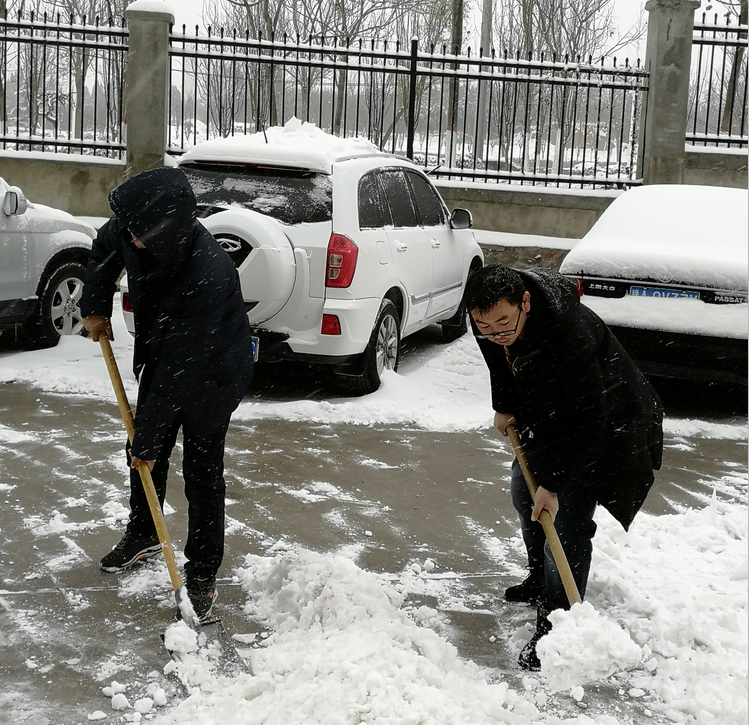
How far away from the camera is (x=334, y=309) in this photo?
22.6 ft

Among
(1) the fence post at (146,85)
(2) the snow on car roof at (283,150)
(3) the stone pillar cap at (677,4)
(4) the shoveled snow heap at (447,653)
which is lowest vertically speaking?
(4) the shoveled snow heap at (447,653)

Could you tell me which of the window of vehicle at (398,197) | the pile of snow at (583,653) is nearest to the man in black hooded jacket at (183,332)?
the pile of snow at (583,653)

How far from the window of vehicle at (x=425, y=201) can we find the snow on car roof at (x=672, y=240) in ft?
4.99

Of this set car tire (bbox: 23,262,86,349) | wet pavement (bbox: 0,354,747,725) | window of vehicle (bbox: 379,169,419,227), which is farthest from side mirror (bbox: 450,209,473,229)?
car tire (bbox: 23,262,86,349)

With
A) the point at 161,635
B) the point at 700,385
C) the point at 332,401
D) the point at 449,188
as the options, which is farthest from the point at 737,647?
the point at 449,188

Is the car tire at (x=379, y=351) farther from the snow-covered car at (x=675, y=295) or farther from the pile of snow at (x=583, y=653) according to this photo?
the pile of snow at (x=583, y=653)

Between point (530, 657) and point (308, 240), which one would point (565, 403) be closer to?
point (530, 657)

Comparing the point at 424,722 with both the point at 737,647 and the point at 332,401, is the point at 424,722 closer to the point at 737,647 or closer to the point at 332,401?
the point at 737,647

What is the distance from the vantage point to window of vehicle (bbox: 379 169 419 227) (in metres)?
7.80

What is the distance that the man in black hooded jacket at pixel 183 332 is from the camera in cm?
371

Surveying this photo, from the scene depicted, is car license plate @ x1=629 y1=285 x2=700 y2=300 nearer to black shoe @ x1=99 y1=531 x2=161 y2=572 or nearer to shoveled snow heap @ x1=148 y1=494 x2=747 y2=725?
shoveled snow heap @ x1=148 y1=494 x2=747 y2=725

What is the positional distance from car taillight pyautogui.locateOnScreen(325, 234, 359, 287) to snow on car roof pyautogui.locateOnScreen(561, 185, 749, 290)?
1.53 metres

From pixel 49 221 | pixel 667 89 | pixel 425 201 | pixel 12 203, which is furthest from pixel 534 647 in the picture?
pixel 667 89

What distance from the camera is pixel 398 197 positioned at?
800cm
